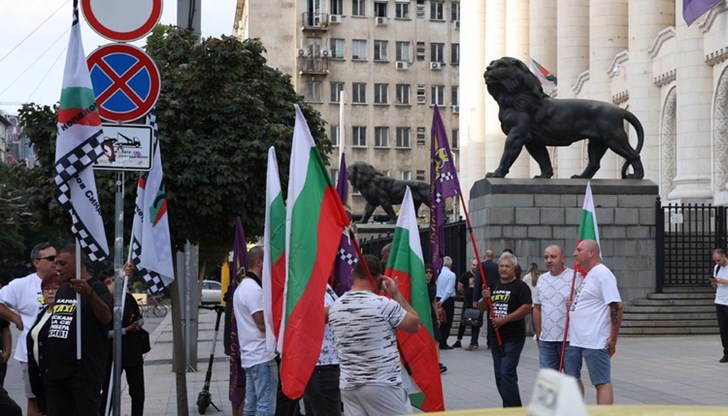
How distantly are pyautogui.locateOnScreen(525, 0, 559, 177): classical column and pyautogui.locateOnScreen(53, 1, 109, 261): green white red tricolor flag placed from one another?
4152 cm

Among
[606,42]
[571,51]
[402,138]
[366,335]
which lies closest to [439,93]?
[402,138]

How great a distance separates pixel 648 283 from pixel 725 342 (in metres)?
6.54

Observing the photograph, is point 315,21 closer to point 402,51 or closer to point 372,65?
point 372,65

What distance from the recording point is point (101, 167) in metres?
9.20

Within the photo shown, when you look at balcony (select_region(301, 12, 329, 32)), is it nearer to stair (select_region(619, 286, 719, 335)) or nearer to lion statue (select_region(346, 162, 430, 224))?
lion statue (select_region(346, 162, 430, 224))

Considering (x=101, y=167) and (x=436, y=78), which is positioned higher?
(x=436, y=78)

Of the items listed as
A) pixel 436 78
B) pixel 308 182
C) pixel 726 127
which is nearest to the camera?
pixel 308 182

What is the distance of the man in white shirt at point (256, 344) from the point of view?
36.3ft

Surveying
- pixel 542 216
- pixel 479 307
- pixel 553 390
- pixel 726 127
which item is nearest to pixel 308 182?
pixel 479 307

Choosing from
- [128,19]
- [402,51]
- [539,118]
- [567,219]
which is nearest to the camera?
[128,19]

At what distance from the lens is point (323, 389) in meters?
9.50

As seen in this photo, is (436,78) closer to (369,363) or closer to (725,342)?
(725,342)

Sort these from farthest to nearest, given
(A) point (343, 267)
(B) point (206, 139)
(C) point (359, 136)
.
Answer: (C) point (359, 136) < (B) point (206, 139) < (A) point (343, 267)

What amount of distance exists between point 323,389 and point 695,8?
24958 mm
